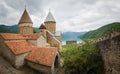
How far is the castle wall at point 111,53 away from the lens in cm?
1023

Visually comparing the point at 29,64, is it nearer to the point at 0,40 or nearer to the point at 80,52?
the point at 0,40

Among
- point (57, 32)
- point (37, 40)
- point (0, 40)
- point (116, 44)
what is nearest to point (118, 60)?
point (116, 44)

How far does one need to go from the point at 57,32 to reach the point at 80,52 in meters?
32.5

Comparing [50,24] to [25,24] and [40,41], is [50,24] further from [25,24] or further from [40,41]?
[40,41]

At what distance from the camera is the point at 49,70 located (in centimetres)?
2259

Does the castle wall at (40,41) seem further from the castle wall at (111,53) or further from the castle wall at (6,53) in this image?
the castle wall at (111,53)

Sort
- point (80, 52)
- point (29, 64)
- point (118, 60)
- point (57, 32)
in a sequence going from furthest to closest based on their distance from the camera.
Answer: point (57, 32)
point (29, 64)
point (80, 52)
point (118, 60)

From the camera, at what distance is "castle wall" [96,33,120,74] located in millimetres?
10227

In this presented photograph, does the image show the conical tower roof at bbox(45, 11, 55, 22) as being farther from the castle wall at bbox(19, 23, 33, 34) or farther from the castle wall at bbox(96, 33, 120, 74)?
the castle wall at bbox(96, 33, 120, 74)

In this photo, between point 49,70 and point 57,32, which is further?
point 57,32

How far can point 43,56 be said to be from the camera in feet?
81.1

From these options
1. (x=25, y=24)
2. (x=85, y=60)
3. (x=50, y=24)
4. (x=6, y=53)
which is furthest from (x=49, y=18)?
(x=85, y=60)

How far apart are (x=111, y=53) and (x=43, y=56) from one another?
1484cm

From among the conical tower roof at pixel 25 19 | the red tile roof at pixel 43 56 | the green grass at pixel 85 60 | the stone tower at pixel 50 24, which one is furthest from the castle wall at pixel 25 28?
the green grass at pixel 85 60
